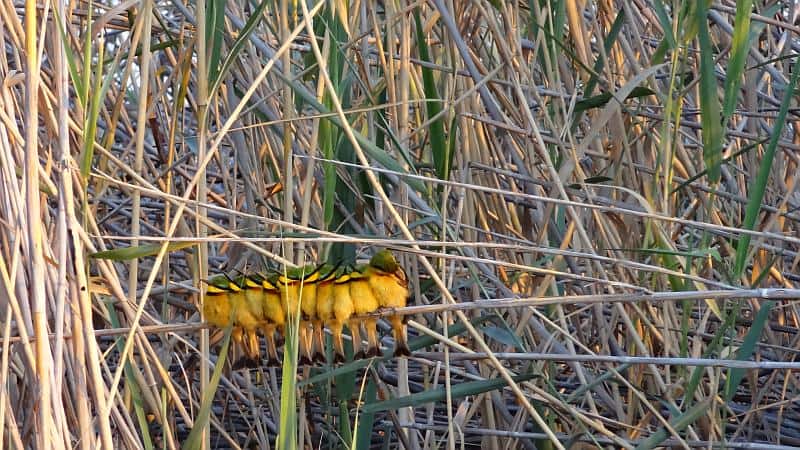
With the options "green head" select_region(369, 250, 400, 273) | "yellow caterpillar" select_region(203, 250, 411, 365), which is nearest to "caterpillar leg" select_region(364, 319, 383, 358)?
"yellow caterpillar" select_region(203, 250, 411, 365)

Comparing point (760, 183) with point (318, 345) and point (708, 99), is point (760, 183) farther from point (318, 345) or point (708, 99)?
point (318, 345)

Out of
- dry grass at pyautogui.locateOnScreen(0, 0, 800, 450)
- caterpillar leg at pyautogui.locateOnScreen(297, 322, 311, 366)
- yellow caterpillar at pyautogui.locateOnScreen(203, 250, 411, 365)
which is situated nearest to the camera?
dry grass at pyautogui.locateOnScreen(0, 0, 800, 450)

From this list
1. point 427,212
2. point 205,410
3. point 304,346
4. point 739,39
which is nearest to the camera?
point 205,410

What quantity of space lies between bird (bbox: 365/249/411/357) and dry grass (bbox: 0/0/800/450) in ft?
0.21

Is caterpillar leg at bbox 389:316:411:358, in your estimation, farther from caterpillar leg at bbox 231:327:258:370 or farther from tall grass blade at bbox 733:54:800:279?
tall grass blade at bbox 733:54:800:279

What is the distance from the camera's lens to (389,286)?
2.06m

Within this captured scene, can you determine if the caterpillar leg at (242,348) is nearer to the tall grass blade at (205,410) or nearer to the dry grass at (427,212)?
the dry grass at (427,212)

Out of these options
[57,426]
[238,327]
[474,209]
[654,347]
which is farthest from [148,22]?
[654,347]

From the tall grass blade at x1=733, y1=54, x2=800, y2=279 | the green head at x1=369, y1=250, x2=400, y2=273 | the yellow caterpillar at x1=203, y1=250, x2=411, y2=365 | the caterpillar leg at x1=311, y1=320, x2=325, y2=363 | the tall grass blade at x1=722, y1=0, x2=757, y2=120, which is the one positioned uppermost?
the tall grass blade at x1=722, y1=0, x2=757, y2=120

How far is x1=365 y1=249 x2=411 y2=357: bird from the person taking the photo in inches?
81.0

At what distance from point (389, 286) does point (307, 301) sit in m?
0.17

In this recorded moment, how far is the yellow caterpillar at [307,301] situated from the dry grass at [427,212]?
8cm

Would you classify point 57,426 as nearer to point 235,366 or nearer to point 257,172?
point 235,366

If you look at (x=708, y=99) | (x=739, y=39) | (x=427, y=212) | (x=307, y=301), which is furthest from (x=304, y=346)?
(x=739, y=39)
